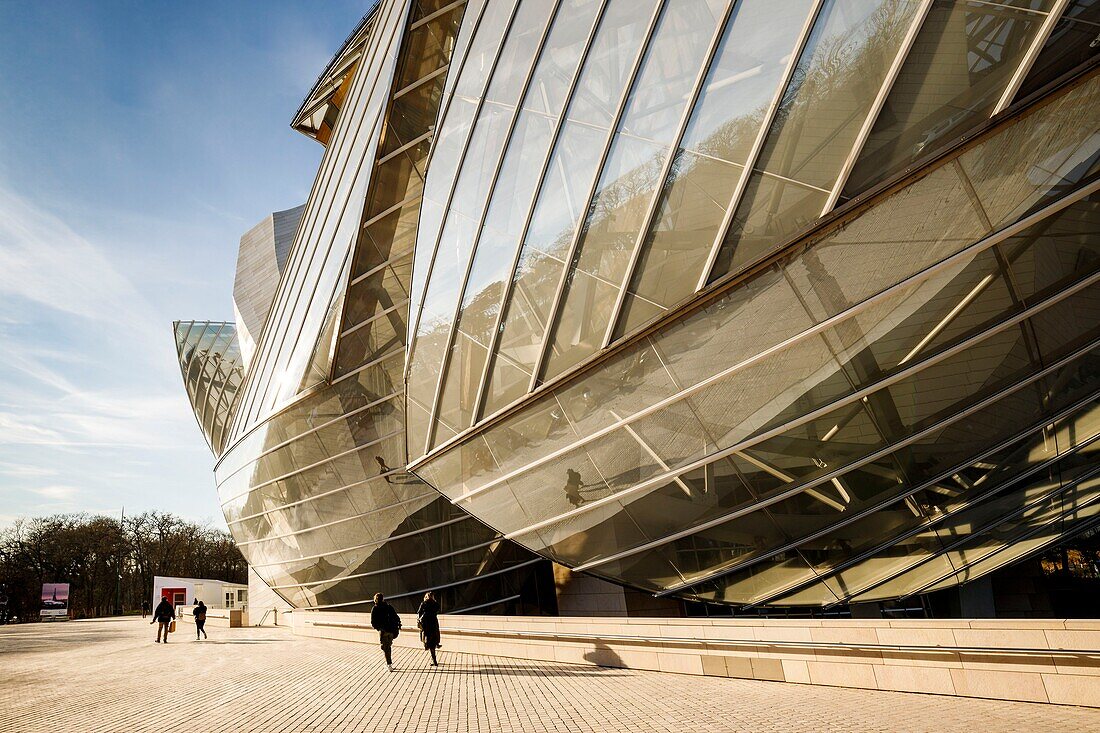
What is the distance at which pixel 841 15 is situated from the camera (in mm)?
8375

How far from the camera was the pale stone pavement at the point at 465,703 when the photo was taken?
274 inches

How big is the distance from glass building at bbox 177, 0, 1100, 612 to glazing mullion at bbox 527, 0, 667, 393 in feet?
0.20

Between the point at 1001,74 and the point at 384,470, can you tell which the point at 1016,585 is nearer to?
the point at 1001,74

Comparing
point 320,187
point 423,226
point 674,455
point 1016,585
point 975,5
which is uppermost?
point 320,187

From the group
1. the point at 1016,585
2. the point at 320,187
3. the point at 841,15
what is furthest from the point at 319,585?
the point at 841,15

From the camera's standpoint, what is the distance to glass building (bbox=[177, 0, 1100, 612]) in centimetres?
815

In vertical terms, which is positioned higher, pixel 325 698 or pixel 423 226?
pixel 423 226

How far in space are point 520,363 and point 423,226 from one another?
545 cm

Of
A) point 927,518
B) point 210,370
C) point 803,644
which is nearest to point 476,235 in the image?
point 803,644

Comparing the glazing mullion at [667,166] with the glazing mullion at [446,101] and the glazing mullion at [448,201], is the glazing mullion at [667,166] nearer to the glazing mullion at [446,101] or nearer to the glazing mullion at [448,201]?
the glazing mullion at [448,201]

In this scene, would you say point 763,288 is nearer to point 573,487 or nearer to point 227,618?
point 573,487

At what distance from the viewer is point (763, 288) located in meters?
9.73

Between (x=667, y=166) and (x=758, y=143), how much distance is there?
4.99ft

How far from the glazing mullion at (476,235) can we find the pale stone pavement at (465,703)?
214 inches
